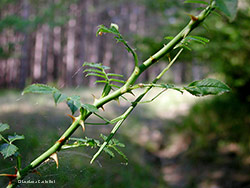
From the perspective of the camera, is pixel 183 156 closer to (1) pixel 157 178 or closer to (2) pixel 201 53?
(1) pixel 157 178

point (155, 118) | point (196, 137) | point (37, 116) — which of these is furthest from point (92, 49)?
point (37, 116)

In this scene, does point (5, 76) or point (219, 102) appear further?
point (5, 76)

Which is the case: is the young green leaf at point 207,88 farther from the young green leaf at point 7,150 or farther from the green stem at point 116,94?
the young green leaf at point 7,150

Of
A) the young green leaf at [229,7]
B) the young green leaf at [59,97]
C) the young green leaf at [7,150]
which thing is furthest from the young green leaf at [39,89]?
the young green leaf at [229,7]

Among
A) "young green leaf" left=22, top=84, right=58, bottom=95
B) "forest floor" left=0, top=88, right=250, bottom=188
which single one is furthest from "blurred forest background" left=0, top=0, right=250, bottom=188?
"young green leaf" left=22, top=84, right=58, bottom=95

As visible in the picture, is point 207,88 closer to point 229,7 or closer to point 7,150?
point 229,7

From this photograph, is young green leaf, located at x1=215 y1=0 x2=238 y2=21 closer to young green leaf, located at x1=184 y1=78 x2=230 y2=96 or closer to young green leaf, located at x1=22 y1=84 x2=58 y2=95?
young green leaf, located at x1=184 y1=78 x2=230 y2=96
